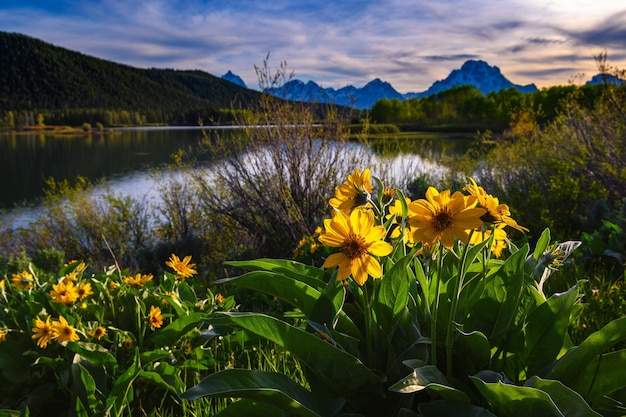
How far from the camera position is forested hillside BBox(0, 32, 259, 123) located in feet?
242

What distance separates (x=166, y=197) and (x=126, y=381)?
687 cm

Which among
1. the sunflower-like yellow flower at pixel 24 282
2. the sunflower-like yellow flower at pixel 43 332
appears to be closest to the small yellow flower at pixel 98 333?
the sunflower-like yellow flower at pixel 43 332

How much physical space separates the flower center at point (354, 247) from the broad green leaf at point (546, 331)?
600 mm

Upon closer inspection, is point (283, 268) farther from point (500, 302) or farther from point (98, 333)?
point (98, 333)

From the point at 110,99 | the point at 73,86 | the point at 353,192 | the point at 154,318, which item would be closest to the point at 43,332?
the point at 154,318

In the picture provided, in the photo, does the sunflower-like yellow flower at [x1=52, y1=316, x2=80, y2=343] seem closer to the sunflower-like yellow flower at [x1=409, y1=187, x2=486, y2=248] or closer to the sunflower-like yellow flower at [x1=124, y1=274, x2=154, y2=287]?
the sunflower-like yellow flower at [x1=124, y1=274, x2=154, y2=287]

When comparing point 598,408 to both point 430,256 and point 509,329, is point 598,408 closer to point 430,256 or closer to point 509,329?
point 509,329

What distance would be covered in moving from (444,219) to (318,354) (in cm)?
47

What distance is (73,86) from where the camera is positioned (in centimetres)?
7831

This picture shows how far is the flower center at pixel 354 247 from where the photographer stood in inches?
40.2

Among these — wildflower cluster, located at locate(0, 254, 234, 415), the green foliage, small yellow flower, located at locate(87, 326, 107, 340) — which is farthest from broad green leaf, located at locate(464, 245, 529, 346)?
small yellow flower, located at locate(87, 326, 107, 340)

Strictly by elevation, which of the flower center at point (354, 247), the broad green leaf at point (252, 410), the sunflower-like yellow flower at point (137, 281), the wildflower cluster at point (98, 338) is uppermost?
the flower center at point (354, 247)

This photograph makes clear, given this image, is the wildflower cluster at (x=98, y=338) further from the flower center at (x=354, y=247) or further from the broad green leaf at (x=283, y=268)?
the flower center at (x=354, y=247)

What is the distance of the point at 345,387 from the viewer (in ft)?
4.01
